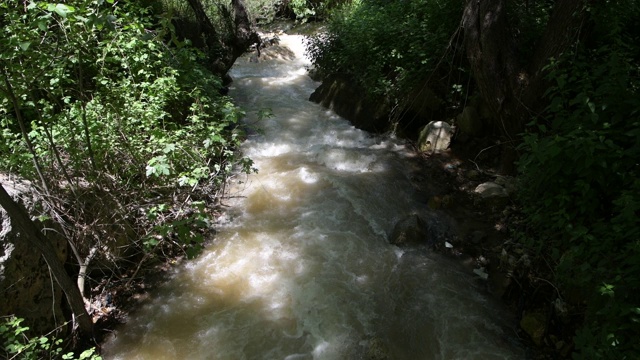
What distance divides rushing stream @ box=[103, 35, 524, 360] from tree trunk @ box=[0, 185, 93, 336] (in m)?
0.36

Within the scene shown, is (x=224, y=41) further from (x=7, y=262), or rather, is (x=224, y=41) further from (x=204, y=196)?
(x=7, y=262)

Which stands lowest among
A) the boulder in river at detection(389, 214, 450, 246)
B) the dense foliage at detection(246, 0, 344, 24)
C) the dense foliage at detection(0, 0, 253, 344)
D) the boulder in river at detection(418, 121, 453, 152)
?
the boulder in river at detection(389, 214, 450, 246)

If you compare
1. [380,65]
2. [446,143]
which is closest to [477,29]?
[446,143]

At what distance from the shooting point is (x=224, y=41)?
9.48 metres

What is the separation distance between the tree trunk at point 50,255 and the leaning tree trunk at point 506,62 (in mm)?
5066

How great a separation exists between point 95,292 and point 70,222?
2.55ft

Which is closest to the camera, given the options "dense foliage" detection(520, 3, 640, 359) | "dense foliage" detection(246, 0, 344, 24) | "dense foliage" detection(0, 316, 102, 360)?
"dense foliage" detection(520, 3, 640, 359)

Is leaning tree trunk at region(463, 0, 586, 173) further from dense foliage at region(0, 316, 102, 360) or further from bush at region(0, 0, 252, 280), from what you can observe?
dense foliage at region(0, 316, 102, 360)

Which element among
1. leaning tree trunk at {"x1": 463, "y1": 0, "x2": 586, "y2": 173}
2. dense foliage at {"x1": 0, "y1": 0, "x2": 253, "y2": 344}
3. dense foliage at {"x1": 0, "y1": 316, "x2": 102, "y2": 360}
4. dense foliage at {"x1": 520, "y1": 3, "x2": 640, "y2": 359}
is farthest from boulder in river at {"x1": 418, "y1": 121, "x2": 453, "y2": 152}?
dense foliage at {"x1": 0, "y1": 316, "x2": 102, "y2": 360}

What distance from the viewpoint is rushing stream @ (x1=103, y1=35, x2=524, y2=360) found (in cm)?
366

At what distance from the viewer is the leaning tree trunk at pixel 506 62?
4.50 metres

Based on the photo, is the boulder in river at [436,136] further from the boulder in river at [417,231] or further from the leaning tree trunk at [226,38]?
the leaning tree trunk at [226,38]

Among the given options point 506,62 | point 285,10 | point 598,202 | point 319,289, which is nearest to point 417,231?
point 319,289

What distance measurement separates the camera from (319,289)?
423 centimetres
